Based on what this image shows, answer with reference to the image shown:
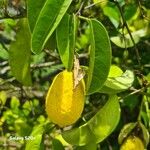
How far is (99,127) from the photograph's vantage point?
1252 mm

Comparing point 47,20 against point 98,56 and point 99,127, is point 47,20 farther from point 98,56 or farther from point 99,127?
point 99,127

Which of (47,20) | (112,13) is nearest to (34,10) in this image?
(47,20)

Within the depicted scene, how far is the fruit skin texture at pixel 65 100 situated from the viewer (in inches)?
40.3

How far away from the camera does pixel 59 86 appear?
3.43 ft

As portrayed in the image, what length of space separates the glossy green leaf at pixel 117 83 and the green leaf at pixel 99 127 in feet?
0.10

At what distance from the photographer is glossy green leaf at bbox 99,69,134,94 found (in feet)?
3.97

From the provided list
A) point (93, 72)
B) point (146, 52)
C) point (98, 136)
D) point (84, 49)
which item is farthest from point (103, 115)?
point (146, 52)

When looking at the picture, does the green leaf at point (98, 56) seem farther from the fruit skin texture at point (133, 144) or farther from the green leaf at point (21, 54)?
the fruit skin texture at point (133, 144)

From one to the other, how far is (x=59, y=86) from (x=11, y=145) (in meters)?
1.23

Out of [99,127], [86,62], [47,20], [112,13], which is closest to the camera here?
[47,20]

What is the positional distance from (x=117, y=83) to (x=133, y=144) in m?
0.27

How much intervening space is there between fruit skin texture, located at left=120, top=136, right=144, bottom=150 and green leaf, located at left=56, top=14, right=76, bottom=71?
0.50m

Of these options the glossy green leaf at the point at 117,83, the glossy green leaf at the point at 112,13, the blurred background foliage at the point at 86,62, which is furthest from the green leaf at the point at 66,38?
the glossy green leaf at the point at 112,13

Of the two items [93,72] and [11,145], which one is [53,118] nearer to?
[93,72]
